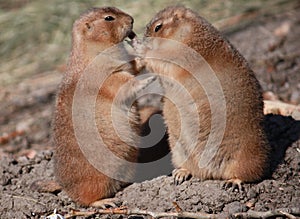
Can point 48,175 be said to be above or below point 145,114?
below

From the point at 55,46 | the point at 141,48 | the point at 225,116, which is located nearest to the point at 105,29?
the point at 141,48

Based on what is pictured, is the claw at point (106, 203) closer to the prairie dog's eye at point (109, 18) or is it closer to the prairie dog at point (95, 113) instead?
the prairie dog at point (95, 113)

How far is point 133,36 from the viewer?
596cm

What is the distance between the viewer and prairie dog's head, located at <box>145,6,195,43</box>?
5598 mm

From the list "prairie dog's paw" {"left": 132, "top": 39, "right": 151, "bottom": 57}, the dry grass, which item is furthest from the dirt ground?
"prairie dog's paw" {"left": 132, "top": 39, "right": 151, "bottom": 57}

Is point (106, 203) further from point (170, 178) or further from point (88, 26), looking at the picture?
point (88, 26)

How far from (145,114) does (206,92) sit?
3.93 feet

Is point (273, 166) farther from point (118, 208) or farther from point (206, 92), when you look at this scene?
point (118, 208)

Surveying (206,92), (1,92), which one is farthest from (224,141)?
(1,92)

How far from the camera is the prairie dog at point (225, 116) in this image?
5.33m

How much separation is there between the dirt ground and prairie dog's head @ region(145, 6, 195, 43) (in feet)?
4.23

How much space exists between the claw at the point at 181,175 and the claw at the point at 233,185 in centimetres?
37

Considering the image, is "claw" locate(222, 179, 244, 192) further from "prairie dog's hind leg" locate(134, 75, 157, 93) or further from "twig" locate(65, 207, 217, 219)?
"prairie dog's hind leg" locate(134, 75, 157, 93)

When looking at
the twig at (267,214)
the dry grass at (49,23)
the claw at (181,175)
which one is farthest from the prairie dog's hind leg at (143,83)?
the dry grass at (49,23)
